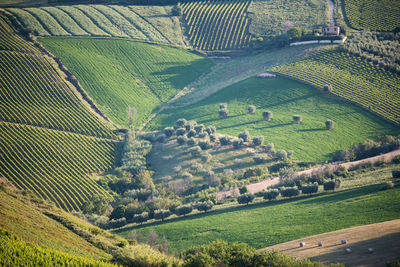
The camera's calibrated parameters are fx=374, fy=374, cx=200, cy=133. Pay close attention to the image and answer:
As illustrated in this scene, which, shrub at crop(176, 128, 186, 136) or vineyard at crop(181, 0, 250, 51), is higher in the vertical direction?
vineyard at crop(181, 0, 250, 51)

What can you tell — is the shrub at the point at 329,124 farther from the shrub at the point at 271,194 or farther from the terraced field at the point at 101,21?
the terraced field at the point at 101,21

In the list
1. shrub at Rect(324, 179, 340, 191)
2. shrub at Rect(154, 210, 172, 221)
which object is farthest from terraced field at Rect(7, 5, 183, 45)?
shrub at Rect(324, 179, 340, 191)

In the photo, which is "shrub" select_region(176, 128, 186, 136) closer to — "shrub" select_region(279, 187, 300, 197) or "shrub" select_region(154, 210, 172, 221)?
"shrub" select_region(154, 210, 172, 221)

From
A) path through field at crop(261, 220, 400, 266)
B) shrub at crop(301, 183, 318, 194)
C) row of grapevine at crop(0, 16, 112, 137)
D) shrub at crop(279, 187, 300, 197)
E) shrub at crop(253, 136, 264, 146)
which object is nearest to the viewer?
path through field at crop(261, 220, 400, 266)

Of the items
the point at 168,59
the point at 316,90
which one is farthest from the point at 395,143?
the point at 168,59

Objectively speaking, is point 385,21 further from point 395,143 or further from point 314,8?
point 395,143

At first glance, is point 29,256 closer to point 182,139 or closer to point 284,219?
point 284,219

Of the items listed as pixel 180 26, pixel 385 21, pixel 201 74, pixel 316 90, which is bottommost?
pixel 316 90
